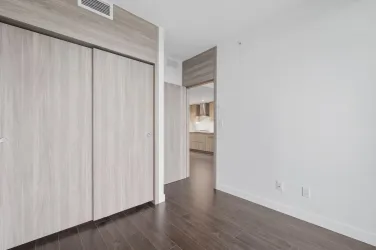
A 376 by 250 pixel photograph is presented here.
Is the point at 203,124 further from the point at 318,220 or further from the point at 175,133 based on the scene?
the point at 318,220

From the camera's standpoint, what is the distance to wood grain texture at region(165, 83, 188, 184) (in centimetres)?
361

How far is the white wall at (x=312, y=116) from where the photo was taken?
180 centimetres

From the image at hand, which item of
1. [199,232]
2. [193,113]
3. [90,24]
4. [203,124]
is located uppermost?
[90,24]

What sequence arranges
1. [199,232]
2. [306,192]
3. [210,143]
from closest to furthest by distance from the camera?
[199,232]
[306,192]
[210,143]

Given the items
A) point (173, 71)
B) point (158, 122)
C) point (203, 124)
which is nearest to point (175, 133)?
point (158, 122)

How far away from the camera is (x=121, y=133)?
231cm

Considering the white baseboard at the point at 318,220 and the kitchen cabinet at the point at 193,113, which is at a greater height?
the kitchen cabinet at the point at 193,113

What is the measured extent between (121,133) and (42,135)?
2.62 ft

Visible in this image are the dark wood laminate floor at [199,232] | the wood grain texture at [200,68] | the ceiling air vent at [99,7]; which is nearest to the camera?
the dark wood laminate floor at [199,232]

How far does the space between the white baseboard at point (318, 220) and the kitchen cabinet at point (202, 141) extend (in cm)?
434

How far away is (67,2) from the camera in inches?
72.3

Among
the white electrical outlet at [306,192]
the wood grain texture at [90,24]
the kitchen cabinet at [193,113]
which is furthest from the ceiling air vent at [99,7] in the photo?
the kitchen cabinet at [193,113]

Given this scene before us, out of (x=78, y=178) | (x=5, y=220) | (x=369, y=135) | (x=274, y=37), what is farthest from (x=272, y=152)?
(x=5, y=220)

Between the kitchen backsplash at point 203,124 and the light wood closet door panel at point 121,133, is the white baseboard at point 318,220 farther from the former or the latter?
the kitchen backsplash at point 203,124
